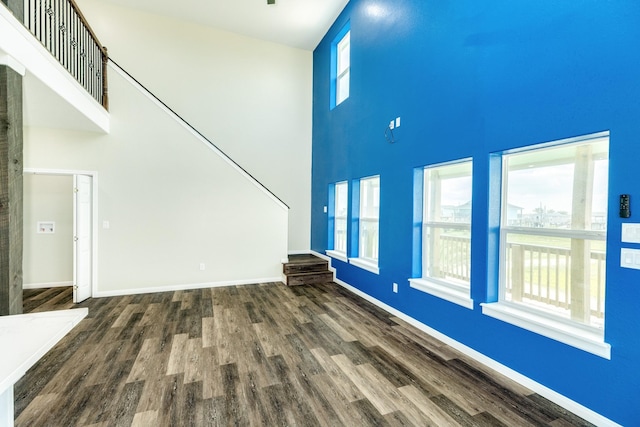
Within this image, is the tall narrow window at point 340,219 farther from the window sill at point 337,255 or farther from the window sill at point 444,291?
the window sill at point 444,291

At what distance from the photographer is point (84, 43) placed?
4246 mm

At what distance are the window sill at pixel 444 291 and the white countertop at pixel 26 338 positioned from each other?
2996 mm

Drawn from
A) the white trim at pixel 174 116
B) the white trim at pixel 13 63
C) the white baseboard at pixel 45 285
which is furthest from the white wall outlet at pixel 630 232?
the white baseboard at pixel 45 285

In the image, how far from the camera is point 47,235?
16.2 ft

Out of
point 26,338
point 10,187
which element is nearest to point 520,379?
point 26,338

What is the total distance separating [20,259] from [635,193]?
14.8ft

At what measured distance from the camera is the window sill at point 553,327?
196cm

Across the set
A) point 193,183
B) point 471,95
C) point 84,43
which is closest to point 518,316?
point 471,95

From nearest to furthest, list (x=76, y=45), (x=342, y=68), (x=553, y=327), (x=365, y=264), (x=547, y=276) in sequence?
(x=553, y=327), (x=547, y=276), (x=76, y=45), (x=365, y=264), (x=342, y=68)

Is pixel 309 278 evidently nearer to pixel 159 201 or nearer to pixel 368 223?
pixel 368 223

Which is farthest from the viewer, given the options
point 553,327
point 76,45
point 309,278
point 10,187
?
point 309,278

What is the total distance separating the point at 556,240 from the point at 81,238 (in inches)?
230

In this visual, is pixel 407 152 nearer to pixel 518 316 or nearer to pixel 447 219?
pixel 447 219

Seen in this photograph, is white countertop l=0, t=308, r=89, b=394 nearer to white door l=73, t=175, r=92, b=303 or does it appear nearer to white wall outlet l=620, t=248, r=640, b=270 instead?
white wall outlet l=620, t=248, r=640, b=270
